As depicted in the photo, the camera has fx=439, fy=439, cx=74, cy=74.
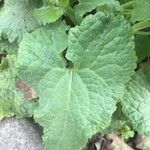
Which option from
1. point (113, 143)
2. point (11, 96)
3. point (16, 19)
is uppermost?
point (16, 19)

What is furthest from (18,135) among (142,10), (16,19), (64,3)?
(142,10)

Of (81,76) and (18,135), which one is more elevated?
(81,76)

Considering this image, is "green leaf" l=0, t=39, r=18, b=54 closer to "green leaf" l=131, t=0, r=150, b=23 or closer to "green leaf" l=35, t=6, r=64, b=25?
"green leaf" l=35, t=6, r=64, b=25

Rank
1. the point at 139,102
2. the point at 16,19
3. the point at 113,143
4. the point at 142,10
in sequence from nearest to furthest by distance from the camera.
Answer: the point at 142,10
the point at 139,102
the point at 16,19
the point at 113,143

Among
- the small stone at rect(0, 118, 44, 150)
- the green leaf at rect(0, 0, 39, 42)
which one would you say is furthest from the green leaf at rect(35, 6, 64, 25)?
the small stone at rect(0, 118, 44, 150)

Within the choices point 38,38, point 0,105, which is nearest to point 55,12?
point 38,38

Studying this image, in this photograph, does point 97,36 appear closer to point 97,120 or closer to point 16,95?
point 97,120

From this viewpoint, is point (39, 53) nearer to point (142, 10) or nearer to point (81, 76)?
point (81, 76)
